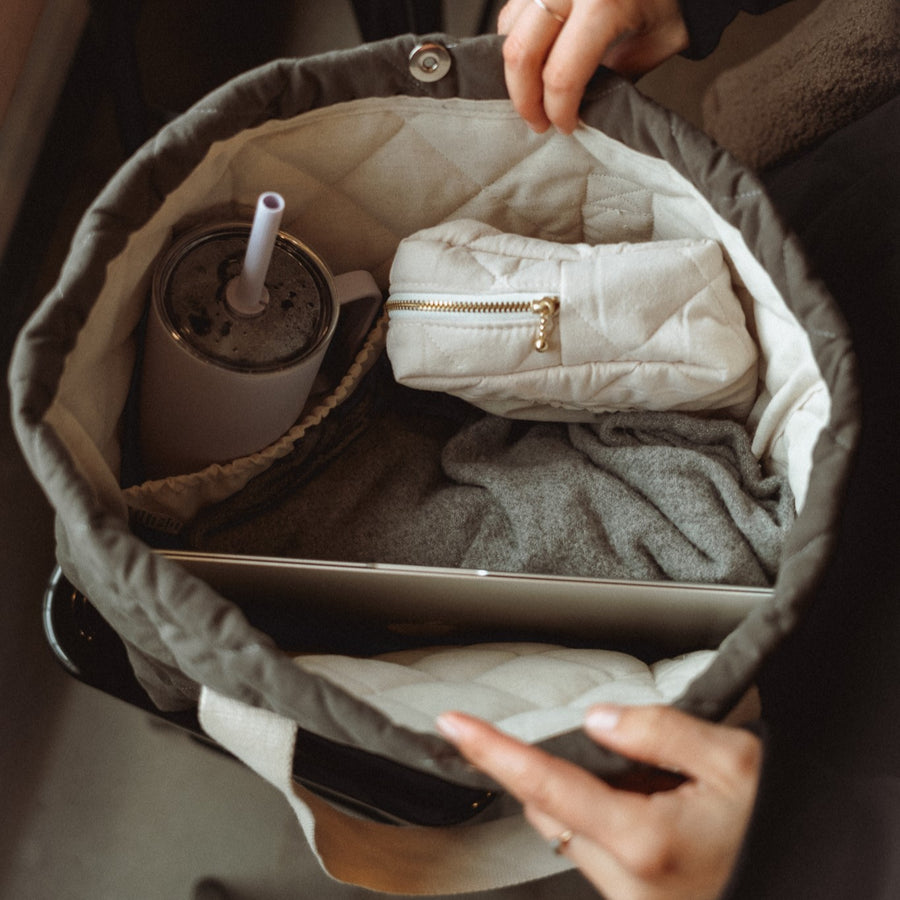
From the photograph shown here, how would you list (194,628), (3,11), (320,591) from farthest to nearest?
(3,11) < (320,591) < (194,628)

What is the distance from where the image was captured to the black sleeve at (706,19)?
545 mm

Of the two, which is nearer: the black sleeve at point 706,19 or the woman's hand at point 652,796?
the woman's hand at point 652,796

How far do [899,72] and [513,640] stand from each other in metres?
0.54

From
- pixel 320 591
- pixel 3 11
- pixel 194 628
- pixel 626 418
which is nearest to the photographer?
pixel 194 628

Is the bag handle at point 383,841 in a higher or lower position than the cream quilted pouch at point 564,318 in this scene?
lower

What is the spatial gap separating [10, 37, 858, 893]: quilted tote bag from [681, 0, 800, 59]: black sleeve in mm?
99

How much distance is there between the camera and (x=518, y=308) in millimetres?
546

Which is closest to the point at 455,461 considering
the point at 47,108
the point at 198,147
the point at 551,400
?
the point at 551,400

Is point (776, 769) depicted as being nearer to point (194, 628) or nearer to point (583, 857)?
point (583, 857)

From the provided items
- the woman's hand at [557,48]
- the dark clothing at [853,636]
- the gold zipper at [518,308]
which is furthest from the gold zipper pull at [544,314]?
the dark clothing at [853,636]

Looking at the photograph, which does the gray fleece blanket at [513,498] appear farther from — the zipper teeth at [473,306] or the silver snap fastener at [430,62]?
the silver snap fastener at [430,62]

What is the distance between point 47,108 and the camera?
0.90 m

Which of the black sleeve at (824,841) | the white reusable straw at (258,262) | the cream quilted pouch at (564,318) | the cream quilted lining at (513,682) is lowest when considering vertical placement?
the black sleeve at (824,841)

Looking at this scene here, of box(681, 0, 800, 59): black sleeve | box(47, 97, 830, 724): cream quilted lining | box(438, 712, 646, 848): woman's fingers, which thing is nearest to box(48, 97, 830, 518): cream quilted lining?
box(47, 97, 830, 724): cream quilted lining
